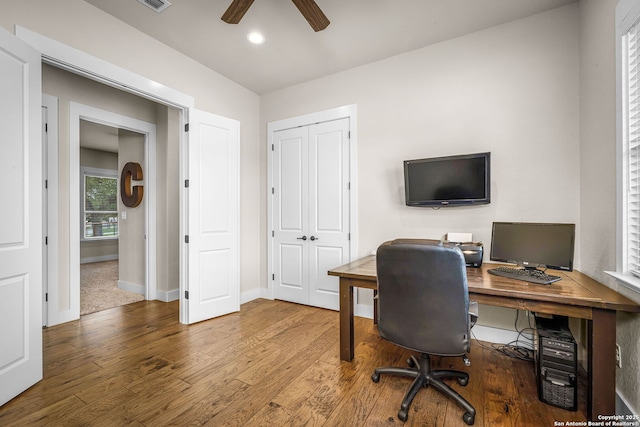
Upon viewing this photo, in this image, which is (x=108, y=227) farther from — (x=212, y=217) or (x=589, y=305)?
(x=589, y=305)

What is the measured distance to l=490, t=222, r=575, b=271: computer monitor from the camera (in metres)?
1.85

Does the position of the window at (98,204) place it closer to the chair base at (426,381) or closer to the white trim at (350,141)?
the white trim at (350,141)

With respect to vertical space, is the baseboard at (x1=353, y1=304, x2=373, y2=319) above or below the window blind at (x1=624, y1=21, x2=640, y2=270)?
below

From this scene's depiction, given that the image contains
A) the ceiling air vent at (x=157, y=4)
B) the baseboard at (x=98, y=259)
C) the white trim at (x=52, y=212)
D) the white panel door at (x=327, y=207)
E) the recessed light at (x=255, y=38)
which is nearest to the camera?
the ceiling air vent at (x=157, y=4)

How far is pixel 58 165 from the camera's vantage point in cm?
309

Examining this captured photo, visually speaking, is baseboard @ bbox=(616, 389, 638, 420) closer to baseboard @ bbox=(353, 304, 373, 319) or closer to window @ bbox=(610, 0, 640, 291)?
window @ bbox=(610, 0, 640, 291)

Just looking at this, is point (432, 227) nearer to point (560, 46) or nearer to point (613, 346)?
point (613, 346)

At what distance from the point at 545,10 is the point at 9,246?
14.6 ft

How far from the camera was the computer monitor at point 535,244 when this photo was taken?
1.85 m

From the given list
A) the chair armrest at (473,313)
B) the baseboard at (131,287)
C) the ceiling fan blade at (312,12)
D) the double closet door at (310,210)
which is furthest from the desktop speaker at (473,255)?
the baseboard at (131,287)

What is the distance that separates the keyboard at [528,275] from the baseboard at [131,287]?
4519 millimetres

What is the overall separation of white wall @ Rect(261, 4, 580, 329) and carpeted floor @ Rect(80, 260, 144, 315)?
11.1 ft

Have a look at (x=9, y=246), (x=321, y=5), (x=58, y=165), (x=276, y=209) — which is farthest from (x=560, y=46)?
(x=58, y=165)

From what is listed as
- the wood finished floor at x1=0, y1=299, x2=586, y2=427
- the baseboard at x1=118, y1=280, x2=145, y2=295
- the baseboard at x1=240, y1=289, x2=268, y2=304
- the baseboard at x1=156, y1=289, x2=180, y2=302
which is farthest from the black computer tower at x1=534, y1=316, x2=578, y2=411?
the baseboard at x1=118, y1=280, x2=145, y2=295
